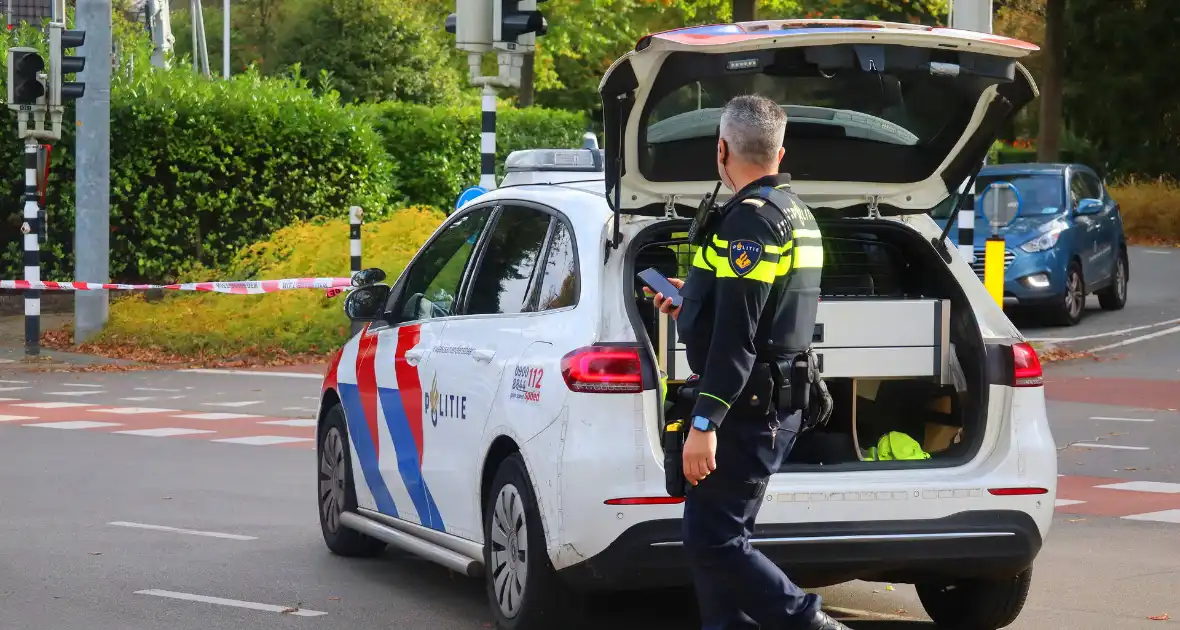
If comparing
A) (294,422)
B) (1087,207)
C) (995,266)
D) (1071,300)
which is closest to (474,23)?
(294,422)

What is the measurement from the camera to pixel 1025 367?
6.53 m

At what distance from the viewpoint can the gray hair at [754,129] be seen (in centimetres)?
527

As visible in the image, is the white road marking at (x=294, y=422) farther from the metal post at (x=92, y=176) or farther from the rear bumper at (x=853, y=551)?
the rear bumper at (x=853, y=551)

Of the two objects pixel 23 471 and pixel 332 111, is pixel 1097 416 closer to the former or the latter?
pixel 23 471

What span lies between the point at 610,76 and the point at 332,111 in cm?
1883

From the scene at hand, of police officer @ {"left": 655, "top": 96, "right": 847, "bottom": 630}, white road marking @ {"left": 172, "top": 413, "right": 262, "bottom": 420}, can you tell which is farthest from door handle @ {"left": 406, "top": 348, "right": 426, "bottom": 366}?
white road marking @ {"left": 172, "top": 413, "right": 262, "bottom": 420}

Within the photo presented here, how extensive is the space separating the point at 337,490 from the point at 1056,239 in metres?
13.9

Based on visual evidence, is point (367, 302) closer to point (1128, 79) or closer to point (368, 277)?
point (368, 277)

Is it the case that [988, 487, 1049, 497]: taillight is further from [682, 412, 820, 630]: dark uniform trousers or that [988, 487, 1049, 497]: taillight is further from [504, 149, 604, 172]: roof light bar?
[504, 149, 604, 172]: roof light bar

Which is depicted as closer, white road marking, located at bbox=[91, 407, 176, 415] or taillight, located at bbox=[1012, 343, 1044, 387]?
taillight, located at bbox=[1012, 343, 1044, 387]

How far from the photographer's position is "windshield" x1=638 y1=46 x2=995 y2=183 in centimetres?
618

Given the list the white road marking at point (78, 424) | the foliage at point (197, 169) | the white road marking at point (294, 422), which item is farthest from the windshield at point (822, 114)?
the foliage at point (197, 169)

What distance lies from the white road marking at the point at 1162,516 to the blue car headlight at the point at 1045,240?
1100 cm

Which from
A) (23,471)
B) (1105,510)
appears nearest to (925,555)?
(1105,510)
